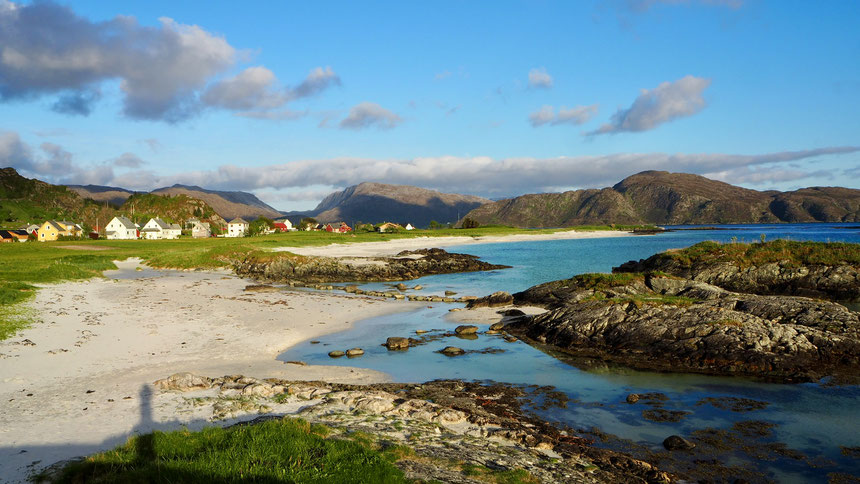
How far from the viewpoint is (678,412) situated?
1498cm

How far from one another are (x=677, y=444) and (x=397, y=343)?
13.8 m

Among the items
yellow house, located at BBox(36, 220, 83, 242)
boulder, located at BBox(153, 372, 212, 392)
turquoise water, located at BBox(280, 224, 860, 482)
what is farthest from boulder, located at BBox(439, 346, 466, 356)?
yellow house, located at BBox(36, 220, 83, 242)

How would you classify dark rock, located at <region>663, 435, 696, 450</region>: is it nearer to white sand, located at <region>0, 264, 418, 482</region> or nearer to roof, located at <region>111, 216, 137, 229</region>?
white sand, located at <region>0, 264, 418, 482</region>

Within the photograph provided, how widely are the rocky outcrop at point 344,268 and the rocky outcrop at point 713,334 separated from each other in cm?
3247

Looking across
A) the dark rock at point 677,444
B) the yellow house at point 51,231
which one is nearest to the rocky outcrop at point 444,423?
the dark rock at point 677,444

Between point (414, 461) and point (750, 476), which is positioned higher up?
point (414, 461)

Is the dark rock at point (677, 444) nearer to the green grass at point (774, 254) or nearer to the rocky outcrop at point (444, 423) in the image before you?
the rocky outcrop at point (444, 423)

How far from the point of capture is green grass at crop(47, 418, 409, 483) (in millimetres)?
7711

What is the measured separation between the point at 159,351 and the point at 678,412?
789 inches

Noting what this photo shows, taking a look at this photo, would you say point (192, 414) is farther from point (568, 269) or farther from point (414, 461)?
point (568, 269)

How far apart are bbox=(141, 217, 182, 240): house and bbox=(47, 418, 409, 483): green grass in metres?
162

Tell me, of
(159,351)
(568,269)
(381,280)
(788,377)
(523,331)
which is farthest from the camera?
(568,269)

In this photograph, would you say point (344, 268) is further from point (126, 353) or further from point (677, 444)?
point (677, 444)

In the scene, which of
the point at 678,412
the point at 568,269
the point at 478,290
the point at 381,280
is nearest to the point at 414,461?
the point at 678,412
